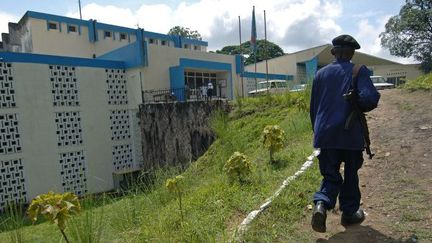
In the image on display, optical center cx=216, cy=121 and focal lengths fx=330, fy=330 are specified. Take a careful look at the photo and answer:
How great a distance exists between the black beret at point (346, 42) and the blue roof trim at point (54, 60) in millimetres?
13730

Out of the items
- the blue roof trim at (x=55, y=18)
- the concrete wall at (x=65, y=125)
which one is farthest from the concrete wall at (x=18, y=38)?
the concrete wall at (x=65, y=125)

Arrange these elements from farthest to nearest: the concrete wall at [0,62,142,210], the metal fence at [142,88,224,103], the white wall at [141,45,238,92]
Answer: the white wall at [141,45,238,92] < the metal fence at [142,88,224,103] < the concrete wall at [0,62,142,210]

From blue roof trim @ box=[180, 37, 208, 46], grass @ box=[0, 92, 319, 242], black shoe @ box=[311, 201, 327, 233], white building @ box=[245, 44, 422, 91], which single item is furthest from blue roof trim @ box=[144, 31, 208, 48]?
black shoe @ box=[311, 201, 327, 233]

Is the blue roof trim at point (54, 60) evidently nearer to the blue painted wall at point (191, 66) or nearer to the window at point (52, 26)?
the blue painted wall at point (191, 66)

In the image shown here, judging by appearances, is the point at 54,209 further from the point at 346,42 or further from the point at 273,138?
the point at 273,138

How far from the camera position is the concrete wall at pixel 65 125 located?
43.5 feet

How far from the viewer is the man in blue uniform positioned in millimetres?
2609

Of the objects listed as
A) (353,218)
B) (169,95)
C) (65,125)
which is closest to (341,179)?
(353,218)

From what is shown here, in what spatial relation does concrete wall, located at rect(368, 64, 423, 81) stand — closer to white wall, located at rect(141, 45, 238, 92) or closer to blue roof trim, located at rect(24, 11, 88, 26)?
white wall, located at rect(141, 45, 238, 92)

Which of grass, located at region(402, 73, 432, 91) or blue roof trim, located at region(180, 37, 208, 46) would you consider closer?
grass, located at region(402, 73, 432, 91)

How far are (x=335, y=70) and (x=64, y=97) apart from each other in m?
14.2

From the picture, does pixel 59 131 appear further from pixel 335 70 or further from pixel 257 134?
pixel 335 70

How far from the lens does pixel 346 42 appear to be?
2803 mm

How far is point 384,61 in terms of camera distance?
28844 millimetres
